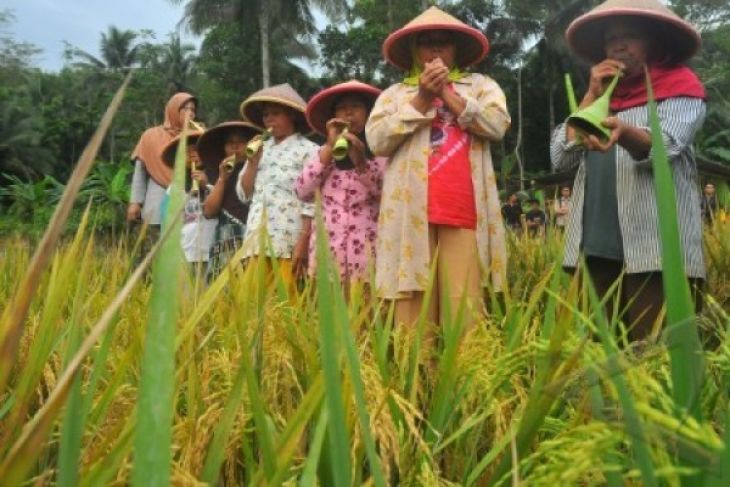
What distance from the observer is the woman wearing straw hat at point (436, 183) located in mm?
2129

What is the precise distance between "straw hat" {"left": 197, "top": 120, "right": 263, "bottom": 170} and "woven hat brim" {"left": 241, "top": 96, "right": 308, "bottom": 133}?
0.12 ft

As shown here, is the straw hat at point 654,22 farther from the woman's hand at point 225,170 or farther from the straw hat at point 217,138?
the straw hat at point 217,138

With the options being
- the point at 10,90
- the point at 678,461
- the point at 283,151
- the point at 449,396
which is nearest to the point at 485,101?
the point at 283,151

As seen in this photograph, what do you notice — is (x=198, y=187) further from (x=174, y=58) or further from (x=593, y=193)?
(x=174, y=58)

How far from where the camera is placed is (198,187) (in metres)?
3.18

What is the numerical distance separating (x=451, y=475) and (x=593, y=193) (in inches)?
50.5

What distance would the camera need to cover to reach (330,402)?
460 millimetres

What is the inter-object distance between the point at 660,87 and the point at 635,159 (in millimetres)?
176

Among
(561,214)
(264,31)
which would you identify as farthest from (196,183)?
(264,31)

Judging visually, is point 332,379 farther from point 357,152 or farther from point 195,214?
point 195,214

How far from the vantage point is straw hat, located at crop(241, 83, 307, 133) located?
2869 millimetres

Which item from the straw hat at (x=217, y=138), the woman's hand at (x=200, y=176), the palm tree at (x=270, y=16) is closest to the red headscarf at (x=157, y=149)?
the straw hat at (x=217, y=138)

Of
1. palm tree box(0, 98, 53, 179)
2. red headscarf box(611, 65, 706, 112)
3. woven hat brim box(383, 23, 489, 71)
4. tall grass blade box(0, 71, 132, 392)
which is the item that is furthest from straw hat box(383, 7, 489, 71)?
palm tree box(0, 98, 53, 179)

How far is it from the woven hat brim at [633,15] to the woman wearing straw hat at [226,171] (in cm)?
127
